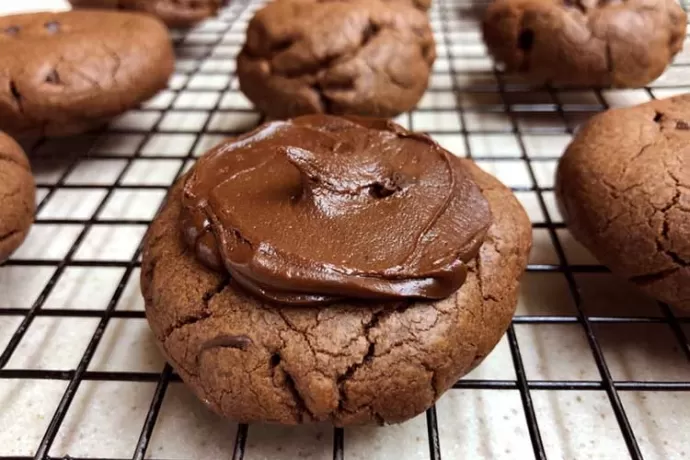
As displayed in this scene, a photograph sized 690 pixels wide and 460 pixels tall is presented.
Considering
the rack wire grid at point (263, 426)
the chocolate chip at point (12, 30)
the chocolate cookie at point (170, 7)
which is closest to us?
the rack wire grid at point (263, 426)

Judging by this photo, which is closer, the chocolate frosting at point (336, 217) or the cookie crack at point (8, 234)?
the chocolate frosting at point (336, 217)

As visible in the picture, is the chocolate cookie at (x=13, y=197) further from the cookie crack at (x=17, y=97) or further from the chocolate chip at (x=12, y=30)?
the chocolate chip at (x=12, y=30)

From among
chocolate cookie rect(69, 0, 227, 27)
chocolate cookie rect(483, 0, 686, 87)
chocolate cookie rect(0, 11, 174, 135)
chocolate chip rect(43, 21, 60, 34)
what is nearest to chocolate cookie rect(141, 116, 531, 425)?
chocolate cookie rect(0, 11, 174, 135)

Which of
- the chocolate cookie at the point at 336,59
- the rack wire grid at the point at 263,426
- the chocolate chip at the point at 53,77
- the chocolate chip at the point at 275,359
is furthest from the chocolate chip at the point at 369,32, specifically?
the chocolate chip at the point at 275,359

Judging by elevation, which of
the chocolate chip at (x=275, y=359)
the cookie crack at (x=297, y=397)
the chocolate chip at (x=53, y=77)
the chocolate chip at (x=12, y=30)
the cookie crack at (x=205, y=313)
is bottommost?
the cookie crack at (x=297, y=397)

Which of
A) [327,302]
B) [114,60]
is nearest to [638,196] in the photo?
[327,302]

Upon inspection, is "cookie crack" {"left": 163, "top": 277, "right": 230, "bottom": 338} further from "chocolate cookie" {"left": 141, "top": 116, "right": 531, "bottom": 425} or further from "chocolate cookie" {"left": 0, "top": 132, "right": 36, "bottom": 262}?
"chocolate cookie" {"left": 0, "top": 132, "right": 36, "bottom": 262}

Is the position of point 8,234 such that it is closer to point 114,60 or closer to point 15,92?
point 15,92
